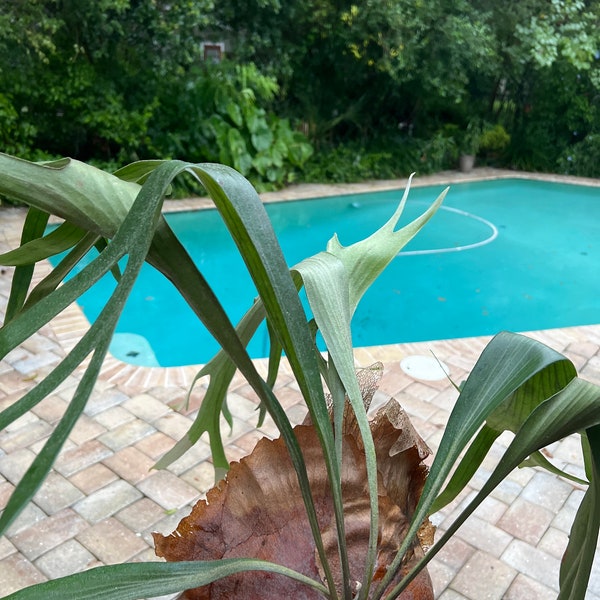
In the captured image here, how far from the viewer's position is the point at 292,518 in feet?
2.89

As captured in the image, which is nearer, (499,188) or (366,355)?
(366,355)

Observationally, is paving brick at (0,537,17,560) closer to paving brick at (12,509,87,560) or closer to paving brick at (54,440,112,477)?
paving brick at (12,509,87,560)

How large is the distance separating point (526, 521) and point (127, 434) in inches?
68.5

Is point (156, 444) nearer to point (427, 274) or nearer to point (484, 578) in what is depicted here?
point (484, 578)

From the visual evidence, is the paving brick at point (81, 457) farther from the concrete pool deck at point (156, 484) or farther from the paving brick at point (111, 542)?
the paving brick at point (111, 542)

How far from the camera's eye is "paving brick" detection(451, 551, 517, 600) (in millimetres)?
1941

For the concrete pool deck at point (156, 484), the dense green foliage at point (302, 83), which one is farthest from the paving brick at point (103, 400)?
the dense green foliage at point (302, 83)

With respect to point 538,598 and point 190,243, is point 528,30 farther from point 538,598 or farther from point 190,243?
point 538,598

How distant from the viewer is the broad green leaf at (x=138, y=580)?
0.62 m

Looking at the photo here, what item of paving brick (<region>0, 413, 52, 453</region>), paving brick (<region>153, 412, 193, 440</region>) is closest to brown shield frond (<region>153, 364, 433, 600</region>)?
paving brick (<region>153, 412, 193, 440</region>)

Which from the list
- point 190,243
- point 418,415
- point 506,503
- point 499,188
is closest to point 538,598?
point 506,503

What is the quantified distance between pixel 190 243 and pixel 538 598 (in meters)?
5.33

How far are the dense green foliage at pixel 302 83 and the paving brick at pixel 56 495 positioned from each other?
5328 millimetres

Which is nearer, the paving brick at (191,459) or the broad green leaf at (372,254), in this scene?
the broad green leaf at (372,254)
